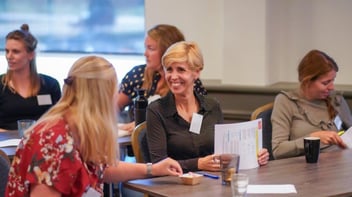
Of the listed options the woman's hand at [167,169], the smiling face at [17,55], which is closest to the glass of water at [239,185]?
the woman's hand at [167,169]

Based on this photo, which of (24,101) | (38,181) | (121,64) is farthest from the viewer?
(121,64)

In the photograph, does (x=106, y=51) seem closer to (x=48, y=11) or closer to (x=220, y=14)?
(x=48, y=11)

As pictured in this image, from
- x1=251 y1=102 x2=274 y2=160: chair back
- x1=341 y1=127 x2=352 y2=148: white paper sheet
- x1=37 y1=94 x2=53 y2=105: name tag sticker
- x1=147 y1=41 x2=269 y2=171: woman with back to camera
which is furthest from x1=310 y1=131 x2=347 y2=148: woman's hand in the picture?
x1=37 y1=94 x2=53 y2=105: name tag sticker

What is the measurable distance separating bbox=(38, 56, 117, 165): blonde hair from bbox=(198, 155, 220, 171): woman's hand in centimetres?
64

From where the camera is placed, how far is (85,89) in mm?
2244

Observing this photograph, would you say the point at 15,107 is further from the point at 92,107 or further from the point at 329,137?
the point at 92,107

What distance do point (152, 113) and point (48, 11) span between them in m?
2.96

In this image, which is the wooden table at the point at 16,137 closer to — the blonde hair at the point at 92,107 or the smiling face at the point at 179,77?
the smiling face at the point at 179,77

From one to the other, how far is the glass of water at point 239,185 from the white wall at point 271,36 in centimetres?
207

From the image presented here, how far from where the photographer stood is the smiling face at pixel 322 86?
348 cm

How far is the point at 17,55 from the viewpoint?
436cm

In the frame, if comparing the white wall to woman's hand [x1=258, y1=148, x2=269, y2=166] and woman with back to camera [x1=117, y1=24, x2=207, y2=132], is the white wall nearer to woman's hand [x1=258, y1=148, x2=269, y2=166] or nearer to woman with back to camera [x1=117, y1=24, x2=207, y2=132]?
woman with back to camera [x1=117, y1=24, x2=207, y2=132]

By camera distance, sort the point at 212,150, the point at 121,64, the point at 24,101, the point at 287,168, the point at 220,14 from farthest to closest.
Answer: the point at 121,64 → the point at 220,14 → the point at 24,101 → the point at 212,150 → the point at 287,168

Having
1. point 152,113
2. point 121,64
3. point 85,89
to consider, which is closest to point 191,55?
point 152,113
